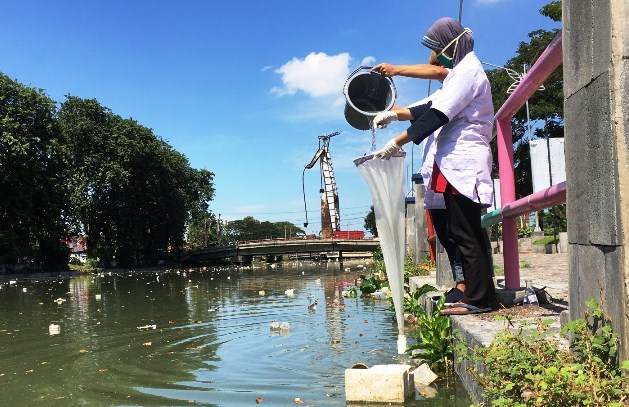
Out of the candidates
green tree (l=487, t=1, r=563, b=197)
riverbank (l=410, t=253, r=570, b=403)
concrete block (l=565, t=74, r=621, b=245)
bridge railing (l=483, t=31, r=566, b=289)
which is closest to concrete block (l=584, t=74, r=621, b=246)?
concrete block (l=565, t=74, r=621, b=245)

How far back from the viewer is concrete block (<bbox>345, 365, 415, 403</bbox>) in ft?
9.91

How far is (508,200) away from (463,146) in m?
0.66

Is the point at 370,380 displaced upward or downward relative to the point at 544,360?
downward

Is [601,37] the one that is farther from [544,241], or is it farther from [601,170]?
[544,241]

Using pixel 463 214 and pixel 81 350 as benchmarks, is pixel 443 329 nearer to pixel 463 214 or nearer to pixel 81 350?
pixel 463 214

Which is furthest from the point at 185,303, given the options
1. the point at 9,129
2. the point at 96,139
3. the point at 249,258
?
the point at 249,258

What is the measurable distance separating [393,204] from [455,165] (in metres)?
0.42

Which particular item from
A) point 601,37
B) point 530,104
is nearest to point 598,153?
point 601,37

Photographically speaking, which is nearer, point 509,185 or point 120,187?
point 509,185

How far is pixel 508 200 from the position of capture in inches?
153

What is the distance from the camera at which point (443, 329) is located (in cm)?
365

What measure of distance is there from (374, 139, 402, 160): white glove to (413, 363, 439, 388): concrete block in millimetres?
1241

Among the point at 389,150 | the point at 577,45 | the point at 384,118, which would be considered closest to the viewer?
the point at 577,45

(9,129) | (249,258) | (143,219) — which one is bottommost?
(249,258)
